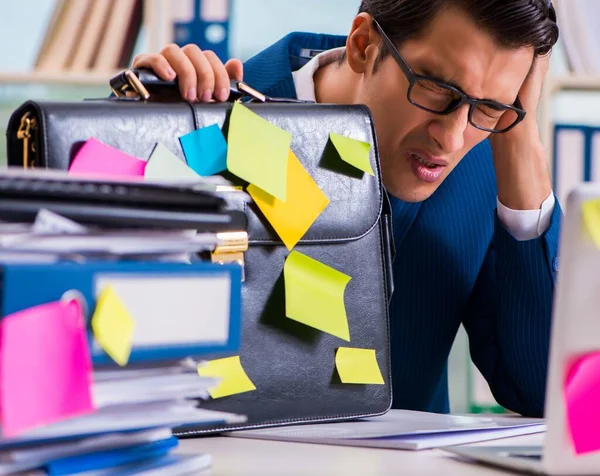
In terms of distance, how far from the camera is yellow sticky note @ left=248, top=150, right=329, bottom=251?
928mm

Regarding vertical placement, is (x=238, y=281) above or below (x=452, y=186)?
below

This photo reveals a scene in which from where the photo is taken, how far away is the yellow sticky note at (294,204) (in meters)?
0.93

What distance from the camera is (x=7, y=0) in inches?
83.3

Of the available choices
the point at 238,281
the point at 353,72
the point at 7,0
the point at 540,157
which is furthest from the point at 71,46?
the point at 238,281

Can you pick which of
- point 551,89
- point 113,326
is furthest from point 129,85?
point 551,89

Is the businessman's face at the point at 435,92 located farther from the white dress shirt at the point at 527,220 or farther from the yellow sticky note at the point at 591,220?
the yellow sticky note at the point at 591,220

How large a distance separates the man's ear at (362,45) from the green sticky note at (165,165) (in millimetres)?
535

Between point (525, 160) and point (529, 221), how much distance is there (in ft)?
0.30

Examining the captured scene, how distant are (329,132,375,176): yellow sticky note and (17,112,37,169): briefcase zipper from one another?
31 cm

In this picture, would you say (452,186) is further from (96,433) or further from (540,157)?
(96,433)

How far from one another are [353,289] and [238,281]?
1.20 ft

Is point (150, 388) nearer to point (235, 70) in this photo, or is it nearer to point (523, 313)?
point (235, 70)

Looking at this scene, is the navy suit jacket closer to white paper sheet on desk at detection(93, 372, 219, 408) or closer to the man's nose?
the man's nose

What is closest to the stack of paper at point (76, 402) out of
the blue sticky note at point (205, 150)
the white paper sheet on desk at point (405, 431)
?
the white paper sheet on desk at point (405, 431)
